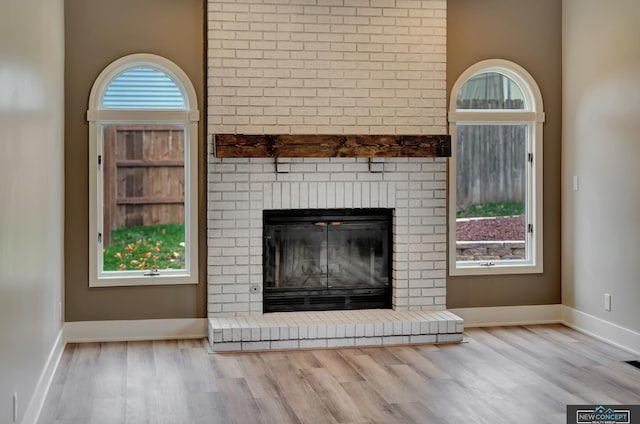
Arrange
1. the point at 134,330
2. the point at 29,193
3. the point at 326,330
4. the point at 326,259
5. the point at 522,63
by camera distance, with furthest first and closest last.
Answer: the point at 522,63 < the point at 326,259 < the point at 134,330 < the point at 326,330 < the point at 29,193

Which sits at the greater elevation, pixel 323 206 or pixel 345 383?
pixel 323 206

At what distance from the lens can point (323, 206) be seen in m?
6.74

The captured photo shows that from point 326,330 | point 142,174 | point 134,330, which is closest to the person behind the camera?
point 326,330

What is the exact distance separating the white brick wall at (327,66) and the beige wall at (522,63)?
280mm

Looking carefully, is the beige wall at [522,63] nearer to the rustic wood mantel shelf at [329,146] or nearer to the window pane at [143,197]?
the rustic wood mantel shelf at [329,146]

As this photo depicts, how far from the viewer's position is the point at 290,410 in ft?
15.1

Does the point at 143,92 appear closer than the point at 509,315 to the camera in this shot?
Yes

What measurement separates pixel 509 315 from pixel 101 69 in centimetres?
408

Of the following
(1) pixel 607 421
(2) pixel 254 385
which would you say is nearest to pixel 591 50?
(1) pixel 607 421

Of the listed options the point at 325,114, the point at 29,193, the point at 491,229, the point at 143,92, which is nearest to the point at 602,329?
the point at 491,229

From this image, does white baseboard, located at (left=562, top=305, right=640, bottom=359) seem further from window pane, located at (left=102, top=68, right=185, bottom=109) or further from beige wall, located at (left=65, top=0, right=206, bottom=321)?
window pane, located at (left=102, top=68, right=185, bottom=109)

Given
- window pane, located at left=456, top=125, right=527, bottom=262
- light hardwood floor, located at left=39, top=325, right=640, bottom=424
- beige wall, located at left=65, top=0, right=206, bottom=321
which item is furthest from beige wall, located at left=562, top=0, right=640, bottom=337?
beige wall, located at left=65, top=0, right=206, bottom=321

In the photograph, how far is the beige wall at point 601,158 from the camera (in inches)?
240

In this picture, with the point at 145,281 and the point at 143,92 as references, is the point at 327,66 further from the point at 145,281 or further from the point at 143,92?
the point at 145,281
